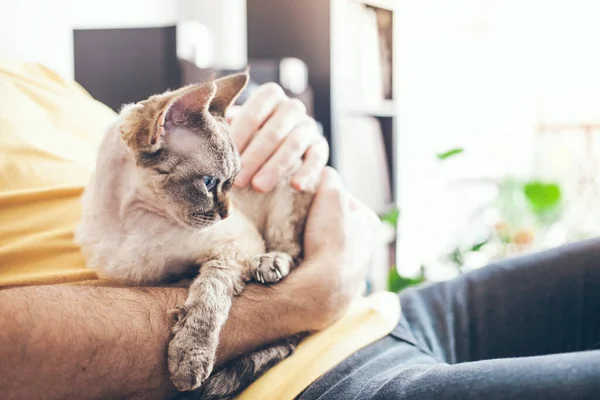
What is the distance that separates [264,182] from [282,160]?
60mm

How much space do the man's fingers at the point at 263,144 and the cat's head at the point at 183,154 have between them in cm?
17

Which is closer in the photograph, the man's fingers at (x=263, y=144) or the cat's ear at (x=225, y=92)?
the cat's ear at (x=225, y=92)

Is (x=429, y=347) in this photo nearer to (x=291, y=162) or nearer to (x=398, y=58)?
(x=291, y=162)

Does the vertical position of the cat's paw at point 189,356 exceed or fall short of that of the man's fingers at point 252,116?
it falls short

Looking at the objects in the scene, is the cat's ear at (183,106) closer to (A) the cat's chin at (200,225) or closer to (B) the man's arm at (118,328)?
(A) the cat's chin at (200,225)

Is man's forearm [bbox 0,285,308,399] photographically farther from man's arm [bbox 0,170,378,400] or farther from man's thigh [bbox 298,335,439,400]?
man's thigh [bbox 298,335,439,400]

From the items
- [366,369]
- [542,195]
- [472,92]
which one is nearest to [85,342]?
[366,369]

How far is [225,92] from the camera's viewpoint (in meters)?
0.98

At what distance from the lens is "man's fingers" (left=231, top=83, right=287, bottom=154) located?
113cm

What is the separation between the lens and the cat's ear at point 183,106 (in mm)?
802

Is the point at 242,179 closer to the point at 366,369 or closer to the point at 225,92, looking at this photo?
the point at 225,92

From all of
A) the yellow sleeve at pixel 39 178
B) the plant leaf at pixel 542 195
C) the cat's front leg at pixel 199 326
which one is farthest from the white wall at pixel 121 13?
the plant leaf at pixel 542 195

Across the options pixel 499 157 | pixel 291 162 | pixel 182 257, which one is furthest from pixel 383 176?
pixel 182 257

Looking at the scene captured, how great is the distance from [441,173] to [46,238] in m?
2.71
